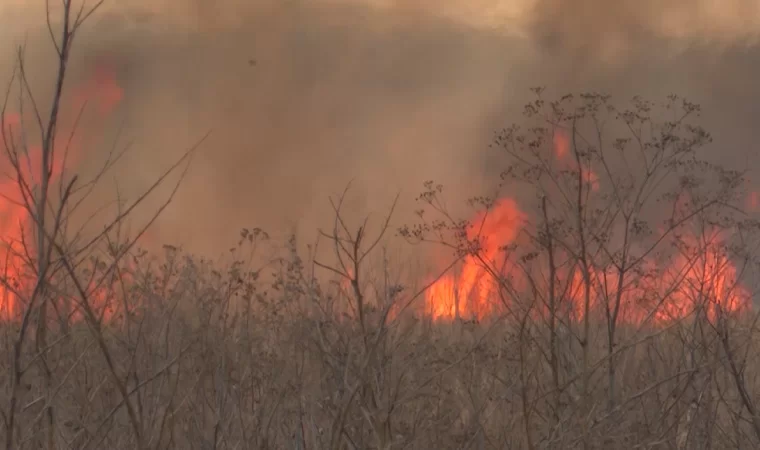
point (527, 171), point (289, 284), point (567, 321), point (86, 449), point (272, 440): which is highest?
point (527, 171)

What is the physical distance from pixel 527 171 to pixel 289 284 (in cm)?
208

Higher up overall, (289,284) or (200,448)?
(289,284)

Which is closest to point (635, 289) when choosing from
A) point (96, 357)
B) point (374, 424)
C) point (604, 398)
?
point (604, 398)

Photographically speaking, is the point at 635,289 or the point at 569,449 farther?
the point at 635,289

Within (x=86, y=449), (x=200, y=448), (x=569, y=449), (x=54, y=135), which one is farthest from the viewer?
(x=200, y=448)

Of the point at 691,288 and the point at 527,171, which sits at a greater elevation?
the point at 527,171

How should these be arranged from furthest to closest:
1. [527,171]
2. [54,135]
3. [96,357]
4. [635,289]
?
[96,357]
[635,289]
[527,171]
[54,135]

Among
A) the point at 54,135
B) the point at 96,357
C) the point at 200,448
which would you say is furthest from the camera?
the point at 96,357

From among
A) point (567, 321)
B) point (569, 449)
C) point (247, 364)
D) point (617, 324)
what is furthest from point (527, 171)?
point (247, 364)

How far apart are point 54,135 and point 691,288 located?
4.54m

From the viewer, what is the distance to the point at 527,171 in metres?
5.44

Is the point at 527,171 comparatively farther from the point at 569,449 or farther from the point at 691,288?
the point at 569,449

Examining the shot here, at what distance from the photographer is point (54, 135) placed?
9.73ft

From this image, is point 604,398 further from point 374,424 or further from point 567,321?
point 374,424
